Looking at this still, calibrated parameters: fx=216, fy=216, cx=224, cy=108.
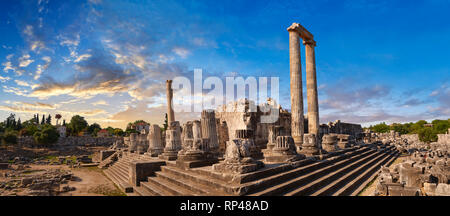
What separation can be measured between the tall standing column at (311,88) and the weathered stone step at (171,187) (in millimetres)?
13312

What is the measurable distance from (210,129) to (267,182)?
18.2 ft

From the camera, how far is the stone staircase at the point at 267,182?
17.7 ft

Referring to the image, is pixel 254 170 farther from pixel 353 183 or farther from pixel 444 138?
pixel 444 138

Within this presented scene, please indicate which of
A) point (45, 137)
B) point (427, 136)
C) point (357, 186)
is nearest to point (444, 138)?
point (427, 136)

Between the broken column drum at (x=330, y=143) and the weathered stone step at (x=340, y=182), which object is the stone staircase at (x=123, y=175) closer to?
the weathered stone step at (x=340, y=182)

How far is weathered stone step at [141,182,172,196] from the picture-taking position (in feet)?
21.7

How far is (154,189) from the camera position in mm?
7090

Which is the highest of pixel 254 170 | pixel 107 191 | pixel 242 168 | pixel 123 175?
pixel 242 168

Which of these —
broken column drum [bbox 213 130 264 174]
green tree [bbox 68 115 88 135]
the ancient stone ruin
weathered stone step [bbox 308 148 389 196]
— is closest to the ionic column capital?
the ancient stone ruin

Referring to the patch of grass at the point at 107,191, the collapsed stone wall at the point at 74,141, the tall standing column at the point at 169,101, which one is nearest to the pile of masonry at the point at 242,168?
the patch of grass at the point at 107,191

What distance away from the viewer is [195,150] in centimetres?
830
